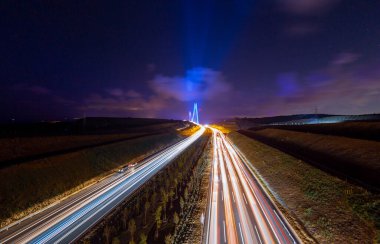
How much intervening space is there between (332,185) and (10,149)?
53315 millimetres

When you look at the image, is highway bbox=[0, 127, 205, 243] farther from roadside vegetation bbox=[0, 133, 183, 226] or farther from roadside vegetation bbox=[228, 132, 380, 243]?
roadside vegetation bbox=[228, 132, 380, 243]

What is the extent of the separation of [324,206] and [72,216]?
91.6 ft

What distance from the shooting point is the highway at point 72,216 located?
19531mm

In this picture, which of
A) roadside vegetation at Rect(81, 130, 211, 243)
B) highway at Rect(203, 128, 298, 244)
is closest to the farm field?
roadside vegetation at Rect(81, 130, 211, 243)

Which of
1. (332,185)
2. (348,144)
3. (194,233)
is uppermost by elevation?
(348,144)

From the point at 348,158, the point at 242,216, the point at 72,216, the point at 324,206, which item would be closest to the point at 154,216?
the point at 72,216

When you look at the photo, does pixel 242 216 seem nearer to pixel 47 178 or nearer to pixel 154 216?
pixel 154 216

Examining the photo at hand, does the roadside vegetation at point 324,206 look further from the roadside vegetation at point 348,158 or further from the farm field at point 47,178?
the farm field at point 47,178

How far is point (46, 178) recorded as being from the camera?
30781 mm

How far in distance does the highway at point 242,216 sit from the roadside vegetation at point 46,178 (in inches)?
846

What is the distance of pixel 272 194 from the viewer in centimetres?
2872

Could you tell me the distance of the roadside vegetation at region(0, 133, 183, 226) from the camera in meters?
24.7

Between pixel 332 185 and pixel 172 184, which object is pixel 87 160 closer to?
pixel 172 184

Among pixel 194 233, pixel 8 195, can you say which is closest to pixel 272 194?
pixel 194 233
